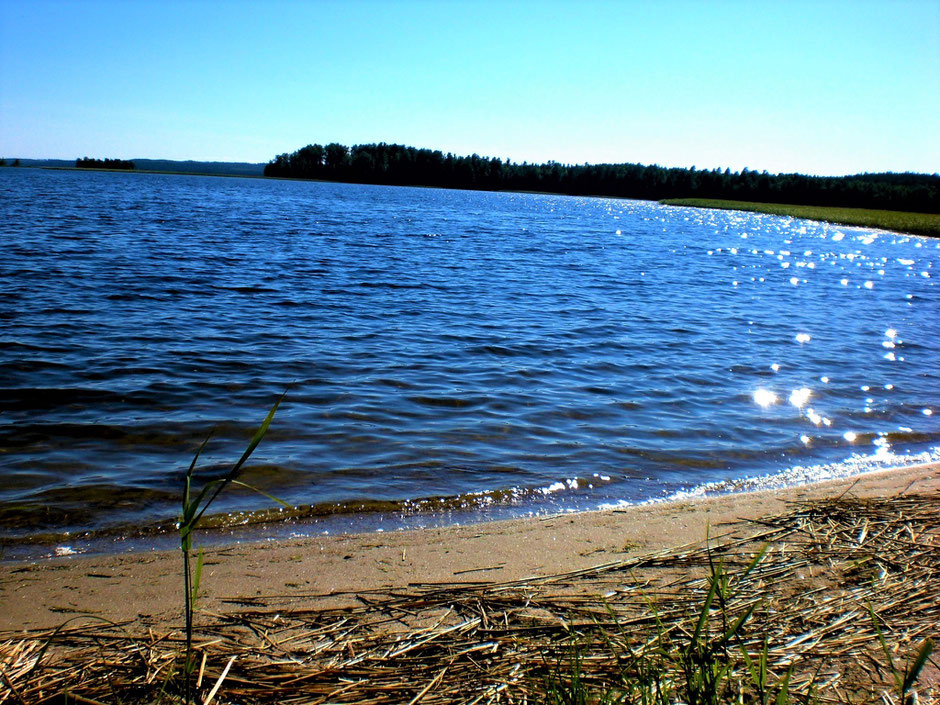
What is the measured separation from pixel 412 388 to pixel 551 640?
18.6 ft

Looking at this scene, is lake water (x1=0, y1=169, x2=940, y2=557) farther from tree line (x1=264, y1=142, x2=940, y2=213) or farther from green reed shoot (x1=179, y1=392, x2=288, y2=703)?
tree line (x1=264, y1=142, x2=940, y2=213)

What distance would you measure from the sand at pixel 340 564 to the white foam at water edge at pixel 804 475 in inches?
17.5

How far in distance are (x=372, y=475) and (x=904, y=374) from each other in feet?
31.3

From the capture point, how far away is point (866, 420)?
8.27m

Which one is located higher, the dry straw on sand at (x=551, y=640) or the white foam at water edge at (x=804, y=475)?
the dry straw on sand at (x=551, y=640)

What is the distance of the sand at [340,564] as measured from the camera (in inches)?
141

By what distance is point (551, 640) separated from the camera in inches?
112

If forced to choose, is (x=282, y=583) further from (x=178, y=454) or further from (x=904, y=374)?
(x=904, y=374)

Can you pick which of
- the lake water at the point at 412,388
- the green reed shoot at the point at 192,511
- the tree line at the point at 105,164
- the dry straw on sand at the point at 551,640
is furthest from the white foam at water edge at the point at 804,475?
the tree line at the point at 105,164

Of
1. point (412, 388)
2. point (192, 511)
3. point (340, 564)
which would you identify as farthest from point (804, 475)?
point (192, 511)

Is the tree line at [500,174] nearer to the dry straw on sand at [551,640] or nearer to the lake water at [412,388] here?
the lake water at [412,388]

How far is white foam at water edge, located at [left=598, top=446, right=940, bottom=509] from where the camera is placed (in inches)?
227

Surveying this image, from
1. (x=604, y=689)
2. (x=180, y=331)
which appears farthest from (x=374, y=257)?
(x=604, y=689)

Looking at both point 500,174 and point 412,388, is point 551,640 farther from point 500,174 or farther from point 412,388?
point 500,174
